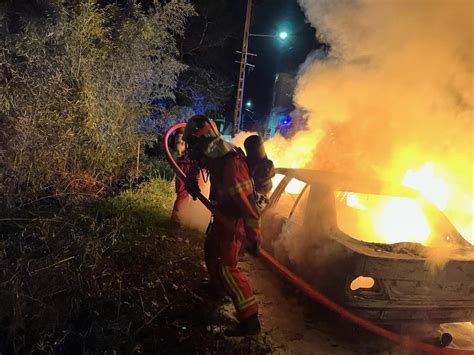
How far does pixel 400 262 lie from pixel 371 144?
528 centimetres

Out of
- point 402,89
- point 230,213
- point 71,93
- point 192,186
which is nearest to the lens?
point 230,213

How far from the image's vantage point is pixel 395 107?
7.62 meters

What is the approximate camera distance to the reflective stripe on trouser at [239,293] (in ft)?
10.6

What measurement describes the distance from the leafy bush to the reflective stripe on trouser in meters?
3.33

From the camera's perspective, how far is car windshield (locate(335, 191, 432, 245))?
429cm

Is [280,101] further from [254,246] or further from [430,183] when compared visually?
[254,246]

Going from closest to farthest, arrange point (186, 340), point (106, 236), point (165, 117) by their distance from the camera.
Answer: point (186, 340), point (106, 236), point (165, 117)

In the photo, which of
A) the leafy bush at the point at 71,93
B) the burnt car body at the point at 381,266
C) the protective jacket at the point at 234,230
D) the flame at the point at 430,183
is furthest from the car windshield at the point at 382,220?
the leafy bush at the point at 71,93

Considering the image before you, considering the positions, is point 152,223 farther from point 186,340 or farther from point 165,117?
point 165,117

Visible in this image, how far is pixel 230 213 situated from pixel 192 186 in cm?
58

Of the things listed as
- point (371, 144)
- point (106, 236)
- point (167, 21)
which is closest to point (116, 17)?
point (167, 21)

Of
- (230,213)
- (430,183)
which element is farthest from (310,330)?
Result: (430,183)

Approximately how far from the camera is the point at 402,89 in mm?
7438

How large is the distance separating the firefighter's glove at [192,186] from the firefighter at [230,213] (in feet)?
0.60
